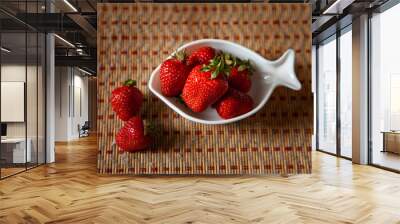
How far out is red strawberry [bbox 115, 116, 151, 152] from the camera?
220 cm

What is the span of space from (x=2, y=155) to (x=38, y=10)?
5.95 feet

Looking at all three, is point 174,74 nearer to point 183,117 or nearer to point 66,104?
point 183,117

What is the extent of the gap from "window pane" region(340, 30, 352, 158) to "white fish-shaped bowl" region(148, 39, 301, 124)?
384cm

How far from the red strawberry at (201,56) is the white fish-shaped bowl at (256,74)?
0.08m

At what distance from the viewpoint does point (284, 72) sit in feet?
6.88

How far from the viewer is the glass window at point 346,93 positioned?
18.3 ft

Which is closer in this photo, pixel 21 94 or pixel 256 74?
pixel 256 74

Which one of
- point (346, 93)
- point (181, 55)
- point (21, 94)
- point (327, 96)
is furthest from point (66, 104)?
point (181, 55)

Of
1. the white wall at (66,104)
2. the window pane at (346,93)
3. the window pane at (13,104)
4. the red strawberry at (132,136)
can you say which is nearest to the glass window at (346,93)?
the window pane at (346,93)

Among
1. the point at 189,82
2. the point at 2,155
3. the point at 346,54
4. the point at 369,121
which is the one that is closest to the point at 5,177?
the point at 2,155

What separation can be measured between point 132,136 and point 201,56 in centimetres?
62

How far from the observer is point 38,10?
4570 millimetres

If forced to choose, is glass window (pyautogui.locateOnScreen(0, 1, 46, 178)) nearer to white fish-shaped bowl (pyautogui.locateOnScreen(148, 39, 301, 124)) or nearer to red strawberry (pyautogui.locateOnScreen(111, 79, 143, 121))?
red strawberry (pyautogui.locateOnScreen(111, 79, 143, 121))

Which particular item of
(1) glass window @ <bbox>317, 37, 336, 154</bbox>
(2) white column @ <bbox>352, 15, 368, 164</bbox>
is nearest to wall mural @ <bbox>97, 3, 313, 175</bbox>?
(2) white column @ <bbox>352, 15, 368, 164</bbox>
